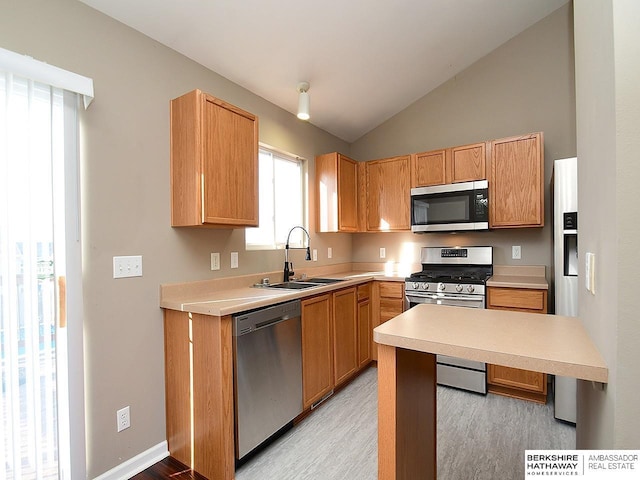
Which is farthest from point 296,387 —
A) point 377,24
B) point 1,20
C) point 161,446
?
point 377,24

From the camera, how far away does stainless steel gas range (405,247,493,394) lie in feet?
9.00

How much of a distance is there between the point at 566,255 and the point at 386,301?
5.15 ft

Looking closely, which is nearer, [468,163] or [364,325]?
[468,163]

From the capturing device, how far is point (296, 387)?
2.22 meters

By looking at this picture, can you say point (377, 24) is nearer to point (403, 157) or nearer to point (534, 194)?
point (403, 157)

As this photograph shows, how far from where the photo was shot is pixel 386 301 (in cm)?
328

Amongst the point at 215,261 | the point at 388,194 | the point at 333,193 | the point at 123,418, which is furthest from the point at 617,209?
the point at 388,194

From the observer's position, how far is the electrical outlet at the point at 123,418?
5.79ft

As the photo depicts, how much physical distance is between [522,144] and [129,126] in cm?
310

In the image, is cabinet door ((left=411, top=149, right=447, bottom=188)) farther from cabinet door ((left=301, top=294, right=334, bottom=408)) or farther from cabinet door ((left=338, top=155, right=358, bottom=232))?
cabinet door ((left=301, top=294, right=334, bottom=408))

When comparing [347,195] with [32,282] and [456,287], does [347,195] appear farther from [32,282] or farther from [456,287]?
[32,282]

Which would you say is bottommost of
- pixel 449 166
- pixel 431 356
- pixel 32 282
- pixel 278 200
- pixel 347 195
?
pixel 431 356

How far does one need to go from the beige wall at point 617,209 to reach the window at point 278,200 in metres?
2.34

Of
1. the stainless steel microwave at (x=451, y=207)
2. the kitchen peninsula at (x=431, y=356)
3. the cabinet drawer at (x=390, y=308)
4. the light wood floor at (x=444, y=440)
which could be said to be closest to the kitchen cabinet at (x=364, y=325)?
the cabinet drawer at (x=390, y=308)
